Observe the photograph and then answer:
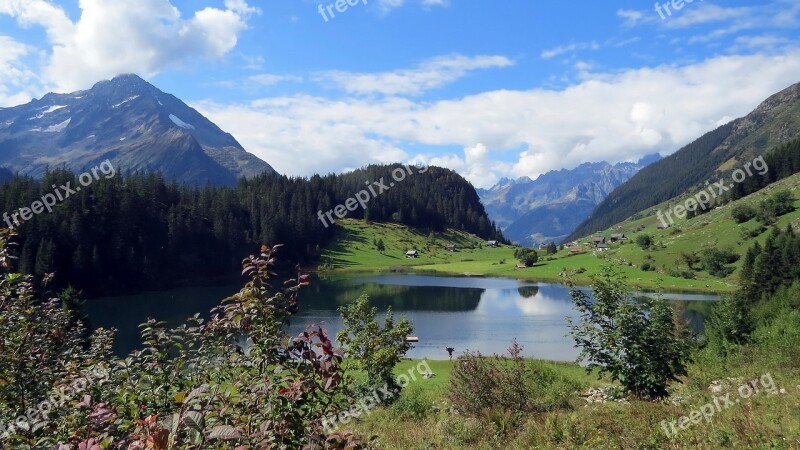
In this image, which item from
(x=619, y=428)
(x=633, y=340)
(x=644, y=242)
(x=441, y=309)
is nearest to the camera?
(x=619, y=428)

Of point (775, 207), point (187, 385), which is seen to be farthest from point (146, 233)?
point (775, 207)

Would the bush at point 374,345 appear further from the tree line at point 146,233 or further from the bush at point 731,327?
the tree line at point 146,233

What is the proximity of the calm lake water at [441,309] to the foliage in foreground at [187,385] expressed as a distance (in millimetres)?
35653

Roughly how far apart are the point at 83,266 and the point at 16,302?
11733cm

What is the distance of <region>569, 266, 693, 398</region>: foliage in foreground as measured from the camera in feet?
48.9

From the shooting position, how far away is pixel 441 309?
86.7 m

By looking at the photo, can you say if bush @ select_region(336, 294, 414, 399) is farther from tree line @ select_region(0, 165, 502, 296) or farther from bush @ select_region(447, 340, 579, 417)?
tree line @ select_region(0, 165, 502, 296)

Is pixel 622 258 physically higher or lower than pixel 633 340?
lower

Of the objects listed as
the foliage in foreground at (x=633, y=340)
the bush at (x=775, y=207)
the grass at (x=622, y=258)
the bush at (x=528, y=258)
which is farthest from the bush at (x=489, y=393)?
the bush at (x=528, y=258)

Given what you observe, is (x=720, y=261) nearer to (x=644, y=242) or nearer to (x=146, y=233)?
(x=644, y=242)

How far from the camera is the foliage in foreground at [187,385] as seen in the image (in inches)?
179

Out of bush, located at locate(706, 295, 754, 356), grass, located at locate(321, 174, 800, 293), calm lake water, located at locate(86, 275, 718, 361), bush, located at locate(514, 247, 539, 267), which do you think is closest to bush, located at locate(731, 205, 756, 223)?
grass, located at locate(321, 174, 800, 293)

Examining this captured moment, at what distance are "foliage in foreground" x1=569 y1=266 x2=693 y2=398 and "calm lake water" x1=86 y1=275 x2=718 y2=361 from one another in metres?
Answer: 35.7

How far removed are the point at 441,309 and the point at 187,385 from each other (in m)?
81.3
